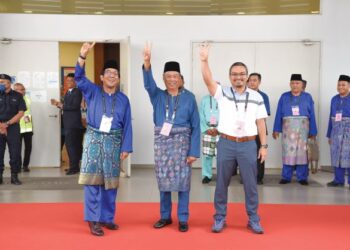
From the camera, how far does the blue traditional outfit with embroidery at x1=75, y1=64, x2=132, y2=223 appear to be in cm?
421

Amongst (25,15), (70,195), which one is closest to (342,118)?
(70,195)

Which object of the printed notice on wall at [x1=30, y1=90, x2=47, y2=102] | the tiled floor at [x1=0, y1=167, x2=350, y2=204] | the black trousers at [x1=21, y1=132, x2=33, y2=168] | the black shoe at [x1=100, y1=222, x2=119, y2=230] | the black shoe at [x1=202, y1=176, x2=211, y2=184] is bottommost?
the tiled floor at [x1=0, y1=167, x2=350, y2=204]

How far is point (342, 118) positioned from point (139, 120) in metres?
3.36

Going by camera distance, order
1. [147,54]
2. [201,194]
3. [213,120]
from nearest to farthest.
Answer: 1. [147,54]
2. [201,194]
3. [213,120]

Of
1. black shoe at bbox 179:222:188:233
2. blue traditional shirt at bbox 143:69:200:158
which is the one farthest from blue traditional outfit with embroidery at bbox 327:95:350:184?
black shoe at bbox 179:222:188:233

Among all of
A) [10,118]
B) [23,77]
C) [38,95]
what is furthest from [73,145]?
[23,77]

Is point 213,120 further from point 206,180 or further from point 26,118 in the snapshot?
point 26,118

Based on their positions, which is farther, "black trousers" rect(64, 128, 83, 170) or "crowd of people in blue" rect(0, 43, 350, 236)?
"black trousers" rect(64, 128, 83, 170)

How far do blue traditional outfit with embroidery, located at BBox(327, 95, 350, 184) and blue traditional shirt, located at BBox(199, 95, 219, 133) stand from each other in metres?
1.65

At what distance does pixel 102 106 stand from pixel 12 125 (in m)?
2.84

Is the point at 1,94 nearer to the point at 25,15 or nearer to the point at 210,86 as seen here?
the point at 25,15

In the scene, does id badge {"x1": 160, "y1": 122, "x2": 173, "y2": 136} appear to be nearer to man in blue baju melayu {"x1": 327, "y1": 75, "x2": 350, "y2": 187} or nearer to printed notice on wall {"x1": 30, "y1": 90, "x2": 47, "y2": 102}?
man in blue baju melayu {"x1": 327, "y1": 75, "x2": 350, "y2": 187}

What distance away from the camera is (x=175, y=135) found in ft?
14.1

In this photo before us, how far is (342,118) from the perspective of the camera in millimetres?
6555
